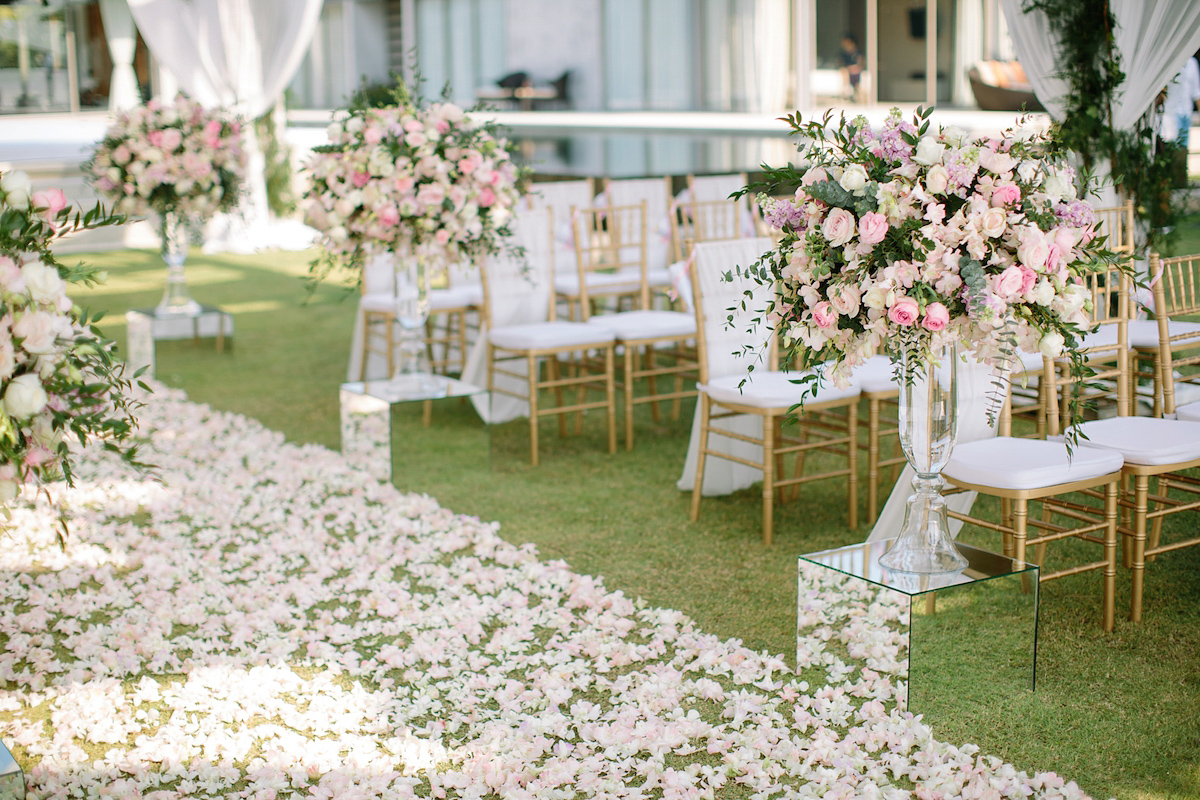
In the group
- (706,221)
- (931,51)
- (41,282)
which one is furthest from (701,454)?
(931,51)

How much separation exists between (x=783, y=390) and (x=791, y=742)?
1.65 metres

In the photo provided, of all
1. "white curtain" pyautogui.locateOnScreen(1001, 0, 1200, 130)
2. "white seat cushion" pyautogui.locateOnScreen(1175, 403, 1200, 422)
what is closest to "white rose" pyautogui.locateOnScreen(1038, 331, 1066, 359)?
"white seat cushion" pyautogui.locateOnScreen(1175, 403, 1200, 422)

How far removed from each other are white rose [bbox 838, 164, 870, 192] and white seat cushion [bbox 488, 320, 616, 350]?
2739 mm

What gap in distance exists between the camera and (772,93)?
56.1ft

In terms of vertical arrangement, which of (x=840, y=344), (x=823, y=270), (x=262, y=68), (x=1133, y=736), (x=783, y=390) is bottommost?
(x=1133, y=736)

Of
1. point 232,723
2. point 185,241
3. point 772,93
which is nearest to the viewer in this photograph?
point 232,723

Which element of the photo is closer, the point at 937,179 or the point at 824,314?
the point at 937,179

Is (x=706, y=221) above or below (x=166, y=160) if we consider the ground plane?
below

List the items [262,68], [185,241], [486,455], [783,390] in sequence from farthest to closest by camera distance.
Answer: [262,68] → [185,241] → [486,455] → [783,390]

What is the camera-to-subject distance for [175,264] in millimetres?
7090

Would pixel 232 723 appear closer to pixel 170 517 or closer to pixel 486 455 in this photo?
pixel 170 517

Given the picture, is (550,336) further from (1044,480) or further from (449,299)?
(1044,480)

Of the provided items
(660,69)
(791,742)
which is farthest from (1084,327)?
(660,69)

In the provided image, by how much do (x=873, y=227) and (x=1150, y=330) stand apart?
2.82 metres
